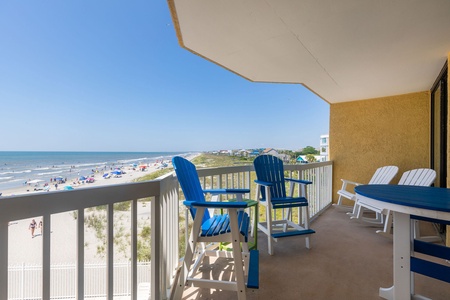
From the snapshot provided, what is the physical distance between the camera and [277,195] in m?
3.00

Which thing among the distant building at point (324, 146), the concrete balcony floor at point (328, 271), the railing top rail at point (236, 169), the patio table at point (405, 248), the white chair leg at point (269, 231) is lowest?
the concrete balcony floor at point (328, 271)

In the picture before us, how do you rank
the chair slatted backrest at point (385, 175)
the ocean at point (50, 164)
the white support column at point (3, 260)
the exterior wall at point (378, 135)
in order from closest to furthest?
the white support column at point (3, 260)
the ocean at point (50, 164)
the chair slatted backrest at point (385, 175)
the exterior wall at point (378, 135)

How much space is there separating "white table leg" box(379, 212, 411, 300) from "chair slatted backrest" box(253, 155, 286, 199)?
1525 mm

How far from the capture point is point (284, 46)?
2504mm

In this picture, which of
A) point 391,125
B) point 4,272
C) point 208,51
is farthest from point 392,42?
point 4,272

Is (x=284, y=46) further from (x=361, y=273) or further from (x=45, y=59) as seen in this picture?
(x=45, y=59)

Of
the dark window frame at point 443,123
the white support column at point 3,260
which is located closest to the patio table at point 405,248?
the white support column at point 3,260

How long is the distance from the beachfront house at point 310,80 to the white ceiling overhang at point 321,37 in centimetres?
1

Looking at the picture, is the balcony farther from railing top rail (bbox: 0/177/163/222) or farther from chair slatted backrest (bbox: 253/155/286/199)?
chair slatted backrest (bbox: 253/155/286/199)

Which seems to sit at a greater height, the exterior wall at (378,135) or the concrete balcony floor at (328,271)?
the exterior wall at (378,135)

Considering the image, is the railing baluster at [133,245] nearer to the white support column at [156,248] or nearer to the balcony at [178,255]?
the balcony at [178,255]

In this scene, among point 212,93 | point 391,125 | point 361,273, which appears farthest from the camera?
point 212,93

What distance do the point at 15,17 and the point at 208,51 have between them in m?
7.69

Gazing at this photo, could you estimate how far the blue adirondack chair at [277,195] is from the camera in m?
2.66
